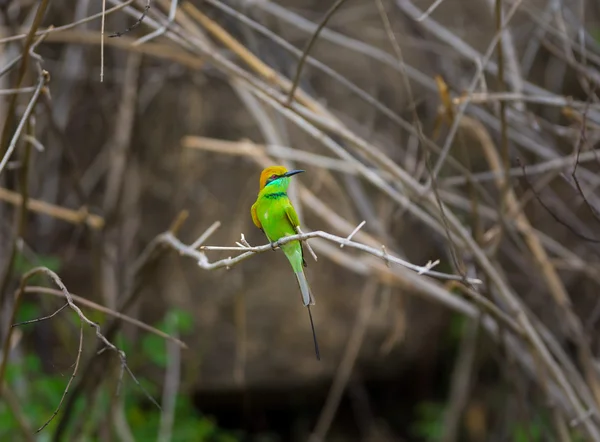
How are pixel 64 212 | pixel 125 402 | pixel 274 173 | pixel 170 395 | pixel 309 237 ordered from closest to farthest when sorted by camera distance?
pixel 309 237 → pixel 274 173 → pixel 64 212 → pixel 170 395 → pixel 125 402

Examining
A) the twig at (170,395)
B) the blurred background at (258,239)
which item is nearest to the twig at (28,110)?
the blurred background at (258,239)

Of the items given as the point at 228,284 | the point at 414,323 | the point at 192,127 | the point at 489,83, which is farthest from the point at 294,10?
the point at 414,323

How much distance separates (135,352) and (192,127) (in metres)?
1.02

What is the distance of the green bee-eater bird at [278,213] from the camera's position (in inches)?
51.3

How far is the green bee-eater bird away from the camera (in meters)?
1.30

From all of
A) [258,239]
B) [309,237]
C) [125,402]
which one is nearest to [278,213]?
[309,237]

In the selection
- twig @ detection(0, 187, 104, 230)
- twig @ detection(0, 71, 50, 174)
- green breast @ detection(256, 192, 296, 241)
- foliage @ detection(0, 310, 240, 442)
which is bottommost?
foliage @ detection(0, 310, 240, 442)

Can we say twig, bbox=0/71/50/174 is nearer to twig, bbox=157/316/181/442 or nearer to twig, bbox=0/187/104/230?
twig, bbox=0/187/104/230

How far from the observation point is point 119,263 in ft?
11.2


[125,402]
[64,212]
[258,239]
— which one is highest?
[64,212]

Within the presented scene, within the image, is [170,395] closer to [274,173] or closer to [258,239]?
[258,239]

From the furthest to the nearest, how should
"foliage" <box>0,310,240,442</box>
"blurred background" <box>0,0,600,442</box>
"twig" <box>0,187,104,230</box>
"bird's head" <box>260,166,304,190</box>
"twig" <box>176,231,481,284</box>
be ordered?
"blurred background" <box>0,0,600,442</box> → "foliage" <box>0,310,240,442</box> → "twig" <box>0,187,104,230</box> → "bird's head" <box>260,166,304,190</box> → "twig" <box>176,231,481,284</box>

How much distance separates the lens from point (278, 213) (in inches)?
54.0

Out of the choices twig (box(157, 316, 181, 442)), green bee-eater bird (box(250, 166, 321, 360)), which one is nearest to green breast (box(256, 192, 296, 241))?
green bee-eater bird (box(250, 166, 321, 360))
